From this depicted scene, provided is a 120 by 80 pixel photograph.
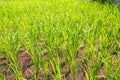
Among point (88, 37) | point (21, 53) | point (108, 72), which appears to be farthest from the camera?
point (21, 53)

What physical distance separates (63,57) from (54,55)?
77mm

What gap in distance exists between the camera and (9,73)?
2146mm

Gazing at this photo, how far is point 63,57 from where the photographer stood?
2273 mm

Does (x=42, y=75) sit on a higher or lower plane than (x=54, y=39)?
lower

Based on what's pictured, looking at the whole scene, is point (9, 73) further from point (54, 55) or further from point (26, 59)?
point (54, 55)

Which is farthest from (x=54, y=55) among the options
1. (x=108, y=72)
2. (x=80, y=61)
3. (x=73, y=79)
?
(x=108, y=72)

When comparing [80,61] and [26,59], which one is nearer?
[80,61]

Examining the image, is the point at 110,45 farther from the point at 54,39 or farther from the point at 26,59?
the point at 26,59

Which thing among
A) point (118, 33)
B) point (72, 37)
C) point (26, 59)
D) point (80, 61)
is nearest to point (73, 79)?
point (80, 61)

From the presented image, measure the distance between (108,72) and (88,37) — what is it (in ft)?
2.00

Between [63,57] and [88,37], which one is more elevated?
[88,37]

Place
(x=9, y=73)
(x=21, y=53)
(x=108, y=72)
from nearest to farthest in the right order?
(x=108, y=72) → (x=9, y=73) → (x=21, y=53)

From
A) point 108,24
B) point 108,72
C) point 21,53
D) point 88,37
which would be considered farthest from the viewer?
point 108,24

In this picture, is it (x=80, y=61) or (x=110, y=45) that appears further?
(x=110, y=45)
